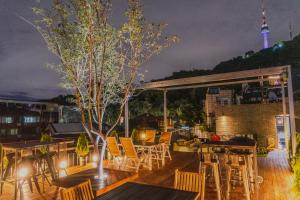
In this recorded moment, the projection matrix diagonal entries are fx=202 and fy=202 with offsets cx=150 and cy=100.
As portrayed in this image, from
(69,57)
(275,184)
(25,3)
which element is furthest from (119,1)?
(275,184)

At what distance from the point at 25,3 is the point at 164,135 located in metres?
5.45

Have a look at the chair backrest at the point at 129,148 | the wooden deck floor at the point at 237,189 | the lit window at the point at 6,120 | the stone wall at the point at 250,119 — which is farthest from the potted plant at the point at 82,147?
the lit window at the point at 6,120

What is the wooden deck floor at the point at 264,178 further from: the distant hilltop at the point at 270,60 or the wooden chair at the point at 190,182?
the distant hilltop at the point at 270,60

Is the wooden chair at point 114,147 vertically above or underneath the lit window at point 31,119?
underneath

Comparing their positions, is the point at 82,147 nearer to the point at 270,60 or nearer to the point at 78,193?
the point at 78,193

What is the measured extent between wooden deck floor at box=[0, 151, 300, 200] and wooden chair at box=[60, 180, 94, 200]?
2.13 metres

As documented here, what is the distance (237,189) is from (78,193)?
3458 millimetres

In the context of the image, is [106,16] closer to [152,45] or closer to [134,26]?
[134,26]

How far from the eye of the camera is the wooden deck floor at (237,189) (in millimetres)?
3995

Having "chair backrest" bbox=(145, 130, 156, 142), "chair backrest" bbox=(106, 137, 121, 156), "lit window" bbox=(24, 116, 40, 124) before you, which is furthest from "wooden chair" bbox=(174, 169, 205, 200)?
"lit window" bbox=(24, 116, 40, 124)

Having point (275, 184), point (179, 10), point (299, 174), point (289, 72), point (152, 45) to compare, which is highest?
point (179, 10)

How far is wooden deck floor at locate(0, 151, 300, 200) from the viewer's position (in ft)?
13.1

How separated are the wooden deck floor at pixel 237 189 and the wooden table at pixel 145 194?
1.92 metres

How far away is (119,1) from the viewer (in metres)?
4.05
